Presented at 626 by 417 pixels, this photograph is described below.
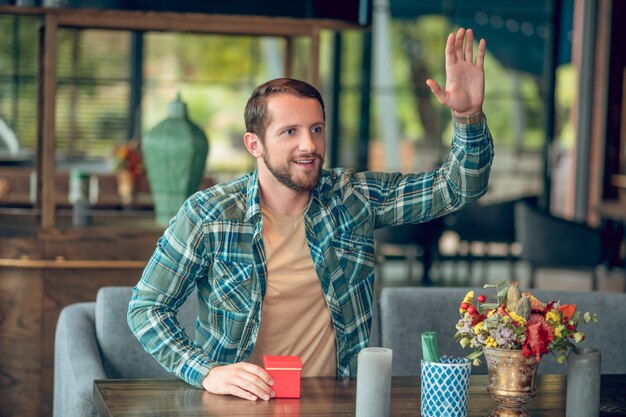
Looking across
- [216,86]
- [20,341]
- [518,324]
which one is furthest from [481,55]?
[216,86]

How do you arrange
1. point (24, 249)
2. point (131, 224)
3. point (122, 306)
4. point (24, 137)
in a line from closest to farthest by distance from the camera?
point (122, 306) < point (24, 249) < point (131, 224) < point (24, 137)

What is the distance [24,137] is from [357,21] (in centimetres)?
574

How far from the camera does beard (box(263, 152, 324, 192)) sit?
258 centimetres

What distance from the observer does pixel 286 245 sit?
2691 mm

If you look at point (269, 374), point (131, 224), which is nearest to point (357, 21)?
point (131, 224)

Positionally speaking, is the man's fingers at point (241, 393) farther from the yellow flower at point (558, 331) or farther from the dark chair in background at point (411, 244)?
the dark chair in background at point (411, 244)

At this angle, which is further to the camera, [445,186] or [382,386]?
[445,186]

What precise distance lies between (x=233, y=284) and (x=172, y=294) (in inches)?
6.0

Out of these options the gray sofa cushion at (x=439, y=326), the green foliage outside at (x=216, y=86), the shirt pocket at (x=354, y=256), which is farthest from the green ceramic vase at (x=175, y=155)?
the green foliage outside at (x=216, y=86)

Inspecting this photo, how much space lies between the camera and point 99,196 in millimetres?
6242

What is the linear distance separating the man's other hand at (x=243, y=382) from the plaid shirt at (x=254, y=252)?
9cm

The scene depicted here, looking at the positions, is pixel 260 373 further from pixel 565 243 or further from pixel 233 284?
pixel 565 243

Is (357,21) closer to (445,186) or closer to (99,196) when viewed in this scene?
(445,186)

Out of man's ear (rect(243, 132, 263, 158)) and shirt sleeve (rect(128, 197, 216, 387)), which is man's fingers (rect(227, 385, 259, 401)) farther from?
man's ear (rect(243, 132, 263, 158))
